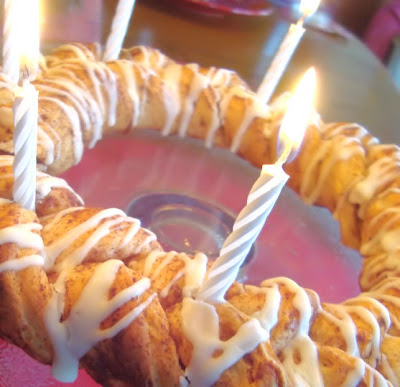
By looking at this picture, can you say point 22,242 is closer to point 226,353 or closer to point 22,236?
point 22,236

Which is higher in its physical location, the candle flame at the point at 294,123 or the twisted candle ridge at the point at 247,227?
the candle flame at the point at 294,123

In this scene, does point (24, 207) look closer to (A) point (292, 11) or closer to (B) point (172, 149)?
(B) point (172, 149)

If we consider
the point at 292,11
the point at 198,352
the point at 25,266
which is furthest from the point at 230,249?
the point at 292,11

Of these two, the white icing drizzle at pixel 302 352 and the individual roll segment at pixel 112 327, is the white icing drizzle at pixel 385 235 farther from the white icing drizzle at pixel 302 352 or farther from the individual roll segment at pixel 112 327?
the individual roll segment at pixel 112 327

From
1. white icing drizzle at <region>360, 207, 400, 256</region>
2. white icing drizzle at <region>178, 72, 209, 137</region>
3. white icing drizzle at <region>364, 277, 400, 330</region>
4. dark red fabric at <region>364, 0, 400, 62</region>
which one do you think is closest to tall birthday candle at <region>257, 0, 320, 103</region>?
white icing drizzle at <region>178, 72, 209, 137</region>

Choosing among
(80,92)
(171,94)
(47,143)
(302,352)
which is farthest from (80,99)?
(302,352)

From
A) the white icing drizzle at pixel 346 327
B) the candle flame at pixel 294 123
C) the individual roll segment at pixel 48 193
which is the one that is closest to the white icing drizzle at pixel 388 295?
the white icing drizzle at pixel 346 327
